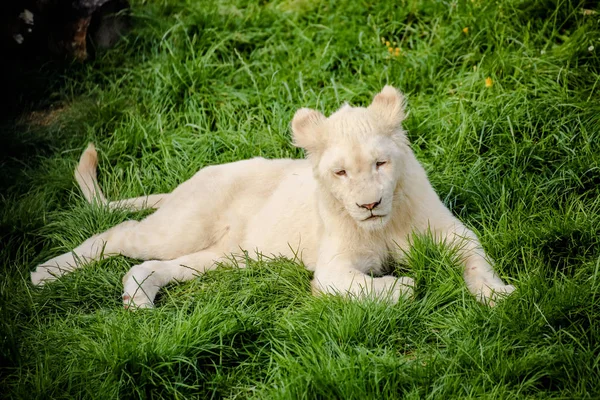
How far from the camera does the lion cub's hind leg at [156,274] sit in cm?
451

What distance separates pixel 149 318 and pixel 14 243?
178cm

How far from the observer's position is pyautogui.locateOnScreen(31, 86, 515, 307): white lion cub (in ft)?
13.1

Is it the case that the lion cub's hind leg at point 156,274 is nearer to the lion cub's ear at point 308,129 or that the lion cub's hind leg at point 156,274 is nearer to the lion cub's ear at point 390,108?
the lion cub's ear at point 308,129

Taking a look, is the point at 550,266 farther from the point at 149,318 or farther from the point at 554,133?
the point at 149,318

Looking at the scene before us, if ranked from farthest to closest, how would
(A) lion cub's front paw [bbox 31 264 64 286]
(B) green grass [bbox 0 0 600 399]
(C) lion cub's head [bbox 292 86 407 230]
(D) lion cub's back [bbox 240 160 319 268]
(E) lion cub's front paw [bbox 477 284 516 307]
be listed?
(A) lion cub's front paw [bbox 31 264 64 286], (D) lion cub's back [bbox 240 160 319 268], (C) lion cub's head [bbox 292 86 407 230], (E) lion cub's front paw [bbox 477 284 516 307], (B) green grass [bbox 0 0 600 399]

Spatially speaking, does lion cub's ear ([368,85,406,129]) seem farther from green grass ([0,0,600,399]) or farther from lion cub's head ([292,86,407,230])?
green grass ([0,0,600,399])

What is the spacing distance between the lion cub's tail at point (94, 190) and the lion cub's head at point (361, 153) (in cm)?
170

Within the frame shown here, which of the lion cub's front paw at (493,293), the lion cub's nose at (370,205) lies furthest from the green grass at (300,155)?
the lion cub's nose at (370,205)

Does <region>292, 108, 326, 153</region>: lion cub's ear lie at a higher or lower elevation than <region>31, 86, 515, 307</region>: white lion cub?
higher

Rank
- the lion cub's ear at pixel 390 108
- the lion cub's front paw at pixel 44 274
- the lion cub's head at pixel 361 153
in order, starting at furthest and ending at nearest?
the lion cub's front paw at pixel 44 274 → the lion cub's ear at pixel 390 108 → the lion cub's head at pixel 361 153

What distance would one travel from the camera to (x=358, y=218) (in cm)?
400

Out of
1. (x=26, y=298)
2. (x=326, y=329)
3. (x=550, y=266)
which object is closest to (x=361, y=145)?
(x=326, y=329)

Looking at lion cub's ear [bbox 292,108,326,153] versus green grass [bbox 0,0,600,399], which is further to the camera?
lion cub's ear [bbox 292,108,326,153]

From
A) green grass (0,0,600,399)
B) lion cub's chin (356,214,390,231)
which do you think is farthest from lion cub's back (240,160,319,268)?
lion cub's chin (356,214,390,231)
